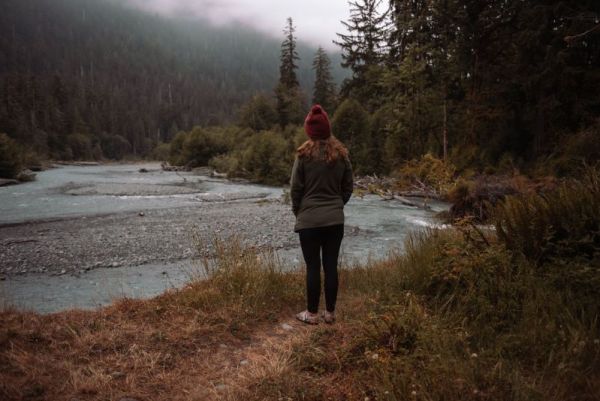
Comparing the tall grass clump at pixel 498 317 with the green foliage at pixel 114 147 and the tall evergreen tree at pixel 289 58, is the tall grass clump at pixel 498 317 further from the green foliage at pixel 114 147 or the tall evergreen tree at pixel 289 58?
the green foliage at pixel 114 147

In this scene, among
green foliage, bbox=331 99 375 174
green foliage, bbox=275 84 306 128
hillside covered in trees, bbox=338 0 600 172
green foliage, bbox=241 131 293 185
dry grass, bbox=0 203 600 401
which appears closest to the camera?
dry grass, bbox=0 203 600 401

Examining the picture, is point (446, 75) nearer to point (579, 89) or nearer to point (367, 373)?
point (579, 89)

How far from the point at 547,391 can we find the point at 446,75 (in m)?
25.7

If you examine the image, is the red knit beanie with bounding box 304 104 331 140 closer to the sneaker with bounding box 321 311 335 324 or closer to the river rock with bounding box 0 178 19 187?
the sneaker with bounding box 321 311 335 324

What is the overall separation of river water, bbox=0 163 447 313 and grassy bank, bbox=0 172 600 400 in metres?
1.57

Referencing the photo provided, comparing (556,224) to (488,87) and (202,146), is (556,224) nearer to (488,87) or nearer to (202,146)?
(488,87)

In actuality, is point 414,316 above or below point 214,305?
above

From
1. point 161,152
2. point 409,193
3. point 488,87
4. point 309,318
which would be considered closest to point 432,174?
point 409,193

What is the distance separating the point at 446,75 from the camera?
24797 mm

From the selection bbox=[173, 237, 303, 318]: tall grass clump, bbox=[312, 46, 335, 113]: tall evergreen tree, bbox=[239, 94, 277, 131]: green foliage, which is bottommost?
bbox=[173, 237, 303, 318]: tall grass clump

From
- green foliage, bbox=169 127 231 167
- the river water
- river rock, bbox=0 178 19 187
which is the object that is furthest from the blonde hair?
green foliage, bbox=169 127 231 167

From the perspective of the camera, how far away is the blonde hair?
430cm

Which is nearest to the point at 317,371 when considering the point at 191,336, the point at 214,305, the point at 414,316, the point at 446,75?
the point at 414,316

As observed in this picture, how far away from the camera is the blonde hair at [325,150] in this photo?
14.1ft
